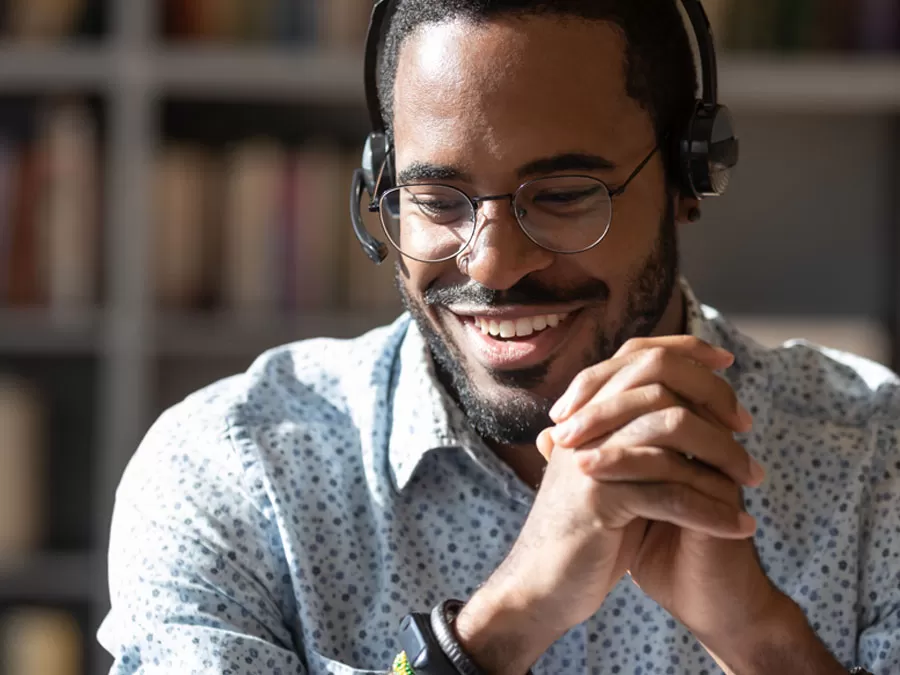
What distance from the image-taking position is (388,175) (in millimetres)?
1316

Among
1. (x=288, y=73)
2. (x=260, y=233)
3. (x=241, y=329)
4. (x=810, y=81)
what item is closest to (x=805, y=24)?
(x=810, y=81)

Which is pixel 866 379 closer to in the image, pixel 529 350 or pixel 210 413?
pixel 529 350

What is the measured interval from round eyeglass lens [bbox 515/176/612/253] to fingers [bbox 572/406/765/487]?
0.87 feet

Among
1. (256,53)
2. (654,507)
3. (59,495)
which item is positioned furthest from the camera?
(59,495)

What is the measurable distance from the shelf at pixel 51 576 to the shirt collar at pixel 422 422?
3.97 ft

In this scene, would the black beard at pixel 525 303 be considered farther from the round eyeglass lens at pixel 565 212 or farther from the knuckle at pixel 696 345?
the knuckle at pixel 696 345

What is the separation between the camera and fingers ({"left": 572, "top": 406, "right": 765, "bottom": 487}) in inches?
37.1

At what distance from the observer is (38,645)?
2.34m

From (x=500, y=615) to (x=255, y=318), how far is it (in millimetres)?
1344

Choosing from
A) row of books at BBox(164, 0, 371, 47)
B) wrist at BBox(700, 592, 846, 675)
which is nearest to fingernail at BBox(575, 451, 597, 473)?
wrist at BBox(700, 592, 846, 675)

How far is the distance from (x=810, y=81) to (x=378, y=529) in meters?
1.41

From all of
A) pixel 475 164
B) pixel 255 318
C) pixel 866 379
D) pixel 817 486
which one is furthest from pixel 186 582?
pixel 255 318

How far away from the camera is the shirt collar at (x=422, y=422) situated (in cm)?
125

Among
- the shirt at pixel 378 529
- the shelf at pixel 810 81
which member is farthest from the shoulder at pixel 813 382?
the shelf at pixel 810 81
